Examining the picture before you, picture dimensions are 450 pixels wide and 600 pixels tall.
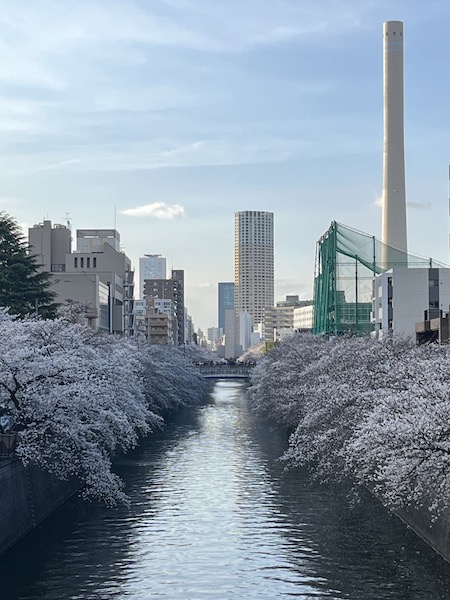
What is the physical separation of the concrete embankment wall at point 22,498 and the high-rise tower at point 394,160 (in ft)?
369

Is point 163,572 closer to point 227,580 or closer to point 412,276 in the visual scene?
point 227,580

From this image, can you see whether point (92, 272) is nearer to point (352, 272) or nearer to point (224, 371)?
point (224, 371)

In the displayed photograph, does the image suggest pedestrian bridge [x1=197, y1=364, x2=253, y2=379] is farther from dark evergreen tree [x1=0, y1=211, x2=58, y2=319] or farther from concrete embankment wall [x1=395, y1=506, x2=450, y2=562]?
concrete embankment wall [x1=395, y1=506, x2=450, y2=562]

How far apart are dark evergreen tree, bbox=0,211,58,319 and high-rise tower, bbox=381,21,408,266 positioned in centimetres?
8458

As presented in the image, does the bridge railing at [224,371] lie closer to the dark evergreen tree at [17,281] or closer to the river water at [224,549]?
the dark evergreen tree at [17,281]

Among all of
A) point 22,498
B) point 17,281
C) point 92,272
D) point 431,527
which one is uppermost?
point 92,272

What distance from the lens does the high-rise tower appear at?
143 meters

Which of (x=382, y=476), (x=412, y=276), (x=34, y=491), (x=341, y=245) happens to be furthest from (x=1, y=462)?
(x=341, y=245)

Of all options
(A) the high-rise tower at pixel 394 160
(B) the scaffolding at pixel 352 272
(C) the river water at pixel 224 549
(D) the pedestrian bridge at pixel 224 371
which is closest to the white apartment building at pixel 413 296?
(B) the scaffolding at pixel 352 272

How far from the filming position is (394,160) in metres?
143

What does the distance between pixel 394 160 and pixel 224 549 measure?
388 feet

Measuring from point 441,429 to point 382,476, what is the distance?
353 cm

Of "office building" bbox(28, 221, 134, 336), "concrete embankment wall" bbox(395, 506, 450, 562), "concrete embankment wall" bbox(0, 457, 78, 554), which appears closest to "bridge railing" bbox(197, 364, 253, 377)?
"office building" bbox(28, 221, 134, 336)

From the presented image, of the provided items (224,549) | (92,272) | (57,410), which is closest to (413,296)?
(92,272)
